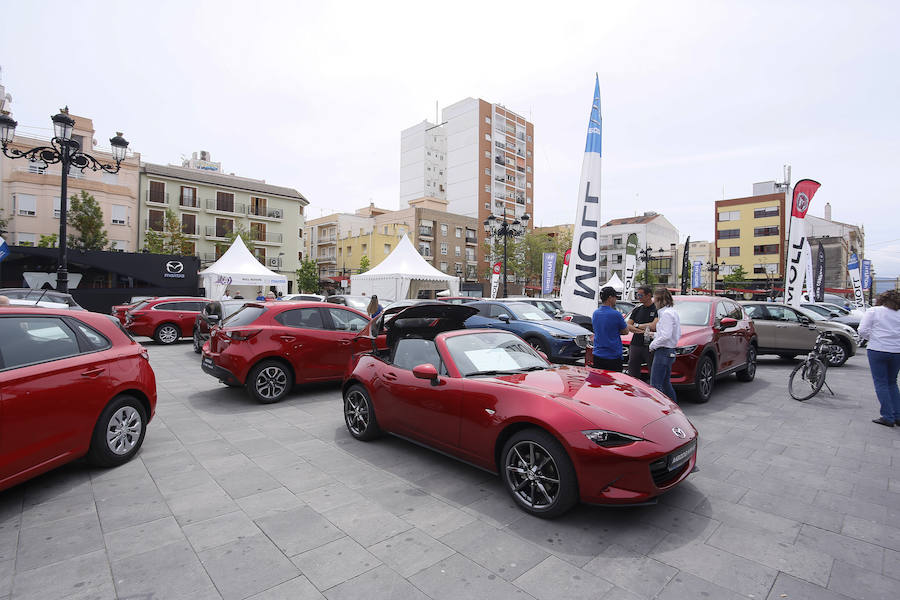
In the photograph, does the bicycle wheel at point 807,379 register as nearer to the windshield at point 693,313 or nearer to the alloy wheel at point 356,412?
the windshield at point 693,313

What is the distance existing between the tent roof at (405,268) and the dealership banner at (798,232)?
13644mm

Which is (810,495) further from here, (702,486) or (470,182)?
(470,182)

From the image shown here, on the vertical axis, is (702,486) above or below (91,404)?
below

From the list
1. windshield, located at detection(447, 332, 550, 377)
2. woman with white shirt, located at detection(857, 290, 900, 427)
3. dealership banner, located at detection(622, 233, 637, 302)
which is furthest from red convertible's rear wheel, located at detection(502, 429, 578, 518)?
dealership banner, located at detection(622, 233, 637, 302)

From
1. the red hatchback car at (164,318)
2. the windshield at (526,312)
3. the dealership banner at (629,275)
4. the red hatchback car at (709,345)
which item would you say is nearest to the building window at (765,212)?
the dealership banner at (629,275)

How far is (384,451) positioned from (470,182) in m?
63.6

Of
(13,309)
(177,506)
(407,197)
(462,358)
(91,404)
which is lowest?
(177,506)

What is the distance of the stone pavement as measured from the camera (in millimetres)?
2518

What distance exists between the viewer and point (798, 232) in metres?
15.3

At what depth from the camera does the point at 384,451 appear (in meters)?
4.71

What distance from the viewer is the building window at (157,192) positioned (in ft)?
129

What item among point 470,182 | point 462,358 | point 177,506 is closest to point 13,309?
point 177,506

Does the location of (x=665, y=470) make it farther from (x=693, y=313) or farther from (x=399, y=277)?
(x=399, y=277)

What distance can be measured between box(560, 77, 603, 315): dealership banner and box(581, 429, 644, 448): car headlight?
5441 millimetres
